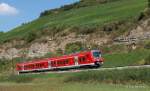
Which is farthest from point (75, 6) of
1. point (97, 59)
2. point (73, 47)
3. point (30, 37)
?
point (97, 59)

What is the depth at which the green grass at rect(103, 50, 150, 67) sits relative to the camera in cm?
5733

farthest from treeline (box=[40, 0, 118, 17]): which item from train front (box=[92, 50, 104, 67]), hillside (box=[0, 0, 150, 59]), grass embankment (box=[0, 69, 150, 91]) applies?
grass embankment (box=[0, 69, 150, 91])

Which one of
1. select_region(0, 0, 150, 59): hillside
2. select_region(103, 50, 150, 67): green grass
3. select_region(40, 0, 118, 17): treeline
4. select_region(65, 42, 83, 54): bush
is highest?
select_region(40, 0, 118, 17): treeline

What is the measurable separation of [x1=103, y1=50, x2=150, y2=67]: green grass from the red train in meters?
1.49

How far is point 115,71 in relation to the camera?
45.6m

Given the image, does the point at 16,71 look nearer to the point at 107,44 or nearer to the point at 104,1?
the point at 107,44

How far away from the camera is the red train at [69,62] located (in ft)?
206

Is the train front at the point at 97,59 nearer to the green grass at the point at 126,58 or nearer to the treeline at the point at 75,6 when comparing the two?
the green grass at the point at 126,58

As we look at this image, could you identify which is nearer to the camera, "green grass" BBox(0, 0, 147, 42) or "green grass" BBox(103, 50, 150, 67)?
"green grass" BBox(103, 50, 150, 67)

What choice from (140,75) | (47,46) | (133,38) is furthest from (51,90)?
(47,46)

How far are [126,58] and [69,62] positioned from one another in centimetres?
916

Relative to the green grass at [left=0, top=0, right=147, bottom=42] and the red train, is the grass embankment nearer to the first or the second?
the red train

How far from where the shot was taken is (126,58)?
6053 cm

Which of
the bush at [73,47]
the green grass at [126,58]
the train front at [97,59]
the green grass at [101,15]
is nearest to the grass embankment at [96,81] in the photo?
the train front at [97,59]
